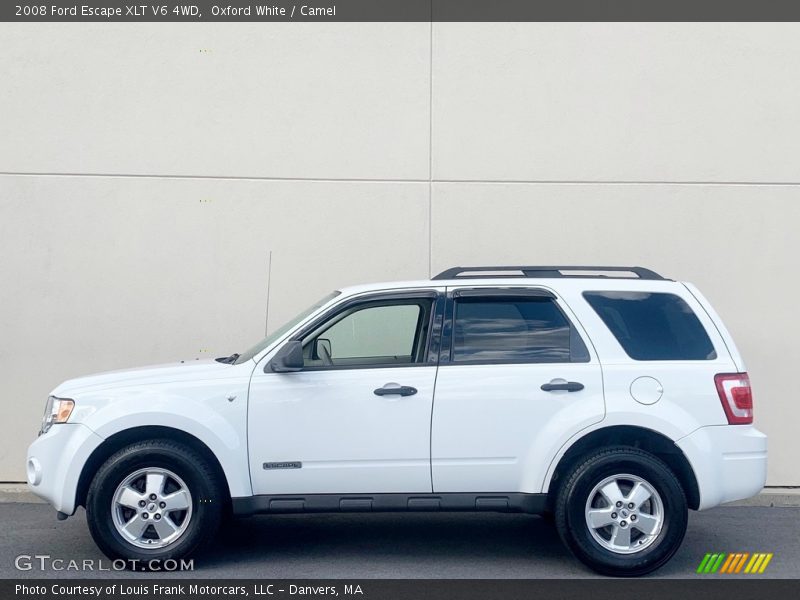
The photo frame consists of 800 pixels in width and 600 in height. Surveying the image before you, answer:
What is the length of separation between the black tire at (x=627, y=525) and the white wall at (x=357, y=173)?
3.53 metres

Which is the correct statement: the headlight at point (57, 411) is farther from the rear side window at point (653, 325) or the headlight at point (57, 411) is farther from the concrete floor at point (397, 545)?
the rear side window at point (653, 325)

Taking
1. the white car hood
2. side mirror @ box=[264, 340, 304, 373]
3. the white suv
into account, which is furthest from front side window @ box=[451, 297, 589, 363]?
the white car hood

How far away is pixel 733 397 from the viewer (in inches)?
277

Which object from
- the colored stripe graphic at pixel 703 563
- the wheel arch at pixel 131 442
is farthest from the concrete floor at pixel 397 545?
the wheel arch at pixel 131 442

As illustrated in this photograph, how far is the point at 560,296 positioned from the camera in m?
7.28

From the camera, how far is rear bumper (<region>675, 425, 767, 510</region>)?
6988mm

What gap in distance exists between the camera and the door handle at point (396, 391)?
23.1 ft

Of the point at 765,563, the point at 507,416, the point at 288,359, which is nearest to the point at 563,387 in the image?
the point at 507,416

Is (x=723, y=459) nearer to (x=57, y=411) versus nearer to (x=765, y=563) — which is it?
(x=765, y=563)

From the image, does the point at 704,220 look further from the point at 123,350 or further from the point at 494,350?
the point at 123,350

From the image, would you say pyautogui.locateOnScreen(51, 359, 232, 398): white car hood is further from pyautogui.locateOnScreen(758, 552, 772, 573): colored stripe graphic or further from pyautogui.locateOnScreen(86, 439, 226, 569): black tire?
pyautogui.locateOnScreen(758, 552, 772, 573): colored stripe graphic

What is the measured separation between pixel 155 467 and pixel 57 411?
30.9 inches

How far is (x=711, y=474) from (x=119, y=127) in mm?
6325
